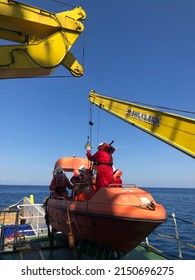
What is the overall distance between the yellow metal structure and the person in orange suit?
2.14m

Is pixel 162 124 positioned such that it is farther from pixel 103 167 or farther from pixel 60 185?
pixel 60 185

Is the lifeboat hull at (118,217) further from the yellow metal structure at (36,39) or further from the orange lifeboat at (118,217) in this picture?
the yellow metal structure at (36,39)

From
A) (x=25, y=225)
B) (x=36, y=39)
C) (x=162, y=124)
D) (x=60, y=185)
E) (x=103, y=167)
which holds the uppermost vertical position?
(x=36, y=39)

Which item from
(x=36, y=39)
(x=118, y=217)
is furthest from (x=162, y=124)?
(x=36, y=39)

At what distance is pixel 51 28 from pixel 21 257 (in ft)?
18.4

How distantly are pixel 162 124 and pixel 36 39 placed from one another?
373 centimetres

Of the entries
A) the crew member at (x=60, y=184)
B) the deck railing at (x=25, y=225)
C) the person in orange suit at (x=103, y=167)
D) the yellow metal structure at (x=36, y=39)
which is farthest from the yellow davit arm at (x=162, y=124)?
the deck railing at (x=25, y=225)

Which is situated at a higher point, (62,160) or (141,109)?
(141,109)

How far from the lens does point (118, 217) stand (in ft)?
15.4

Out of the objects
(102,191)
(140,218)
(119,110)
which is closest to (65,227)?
(102,191)

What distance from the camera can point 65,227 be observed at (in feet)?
20.6

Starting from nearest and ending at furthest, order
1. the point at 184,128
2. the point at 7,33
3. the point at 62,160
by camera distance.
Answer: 1. the point at 184,128
2. the point at 7,33
3. the point at 62,160
